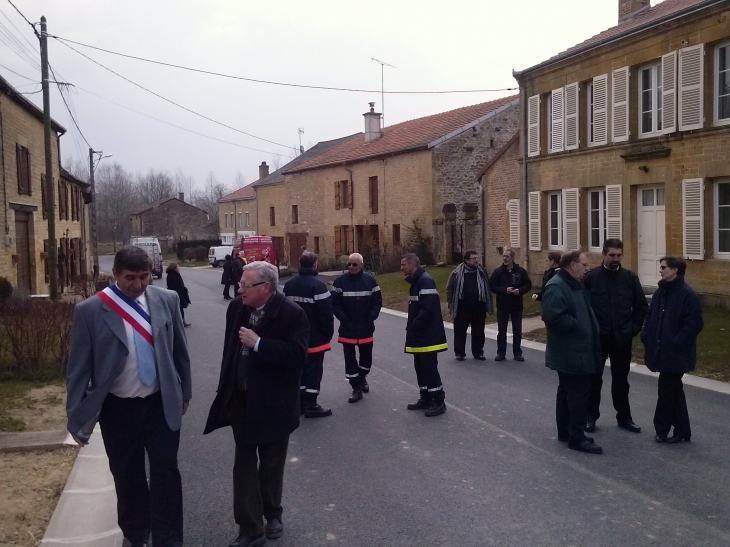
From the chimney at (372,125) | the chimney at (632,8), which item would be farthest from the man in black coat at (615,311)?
the chimney at (372,125)

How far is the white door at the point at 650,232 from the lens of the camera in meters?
17.9

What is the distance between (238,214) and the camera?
222 feet

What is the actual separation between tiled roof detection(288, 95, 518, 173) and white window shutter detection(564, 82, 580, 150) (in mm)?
12094

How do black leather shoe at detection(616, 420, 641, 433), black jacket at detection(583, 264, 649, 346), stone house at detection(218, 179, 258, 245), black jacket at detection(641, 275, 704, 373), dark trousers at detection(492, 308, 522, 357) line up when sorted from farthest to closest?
stone house at detection(218, 179, 258, 245) → dark trousers at detection(492, 308, 522, 357) → black leather shoe at detection(616, 420, 641, 433) → black jacket at detection(583, 264, 649, 346) → black jacket at detection(641, 275, 704, 373)

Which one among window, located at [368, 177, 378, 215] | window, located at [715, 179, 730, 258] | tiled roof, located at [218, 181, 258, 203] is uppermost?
tiled roof, located at [218, 181, 258, 203]

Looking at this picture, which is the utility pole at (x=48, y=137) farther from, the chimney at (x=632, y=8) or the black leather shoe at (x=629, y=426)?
the black leather shoe at (x=629, y=426)

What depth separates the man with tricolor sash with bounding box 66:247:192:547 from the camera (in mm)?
4250

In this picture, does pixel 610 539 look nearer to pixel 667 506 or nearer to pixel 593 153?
pixel 667 506

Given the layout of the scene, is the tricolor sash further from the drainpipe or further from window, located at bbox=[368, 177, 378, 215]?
window, located at bbox=[368, 177, 378, 215]

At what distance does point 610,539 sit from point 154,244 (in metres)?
48.1

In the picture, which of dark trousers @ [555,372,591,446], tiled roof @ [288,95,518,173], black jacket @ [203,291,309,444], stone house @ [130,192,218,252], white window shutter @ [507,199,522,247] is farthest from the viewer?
stone house @ [130,192,218,252]

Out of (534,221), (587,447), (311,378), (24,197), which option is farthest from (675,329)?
(24,197)

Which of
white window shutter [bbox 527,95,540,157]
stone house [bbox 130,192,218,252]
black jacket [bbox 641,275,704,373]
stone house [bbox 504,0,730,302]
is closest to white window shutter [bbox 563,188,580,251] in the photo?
stone house [bbox 504,0,730,302]

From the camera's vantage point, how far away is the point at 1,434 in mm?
7270
